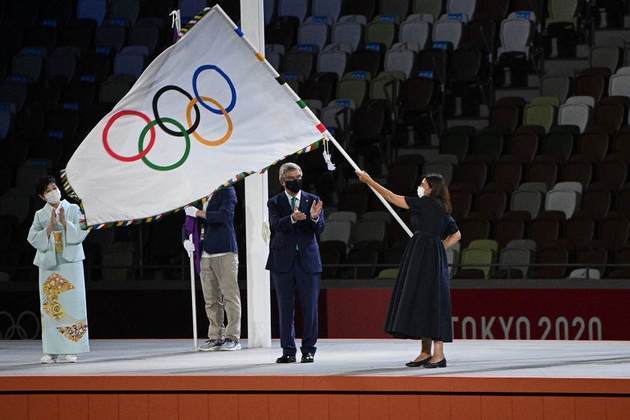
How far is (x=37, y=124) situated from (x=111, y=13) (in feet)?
9.46

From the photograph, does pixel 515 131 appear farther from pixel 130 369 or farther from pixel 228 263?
pixel 130 369

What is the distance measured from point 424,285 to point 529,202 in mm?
5532

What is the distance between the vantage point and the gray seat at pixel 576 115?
560 inches

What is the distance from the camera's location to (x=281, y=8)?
1802cm

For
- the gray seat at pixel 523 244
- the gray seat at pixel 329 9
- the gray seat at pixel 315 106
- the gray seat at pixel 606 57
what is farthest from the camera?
the gray seat at pixel 329 9

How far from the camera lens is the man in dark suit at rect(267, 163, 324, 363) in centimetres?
863

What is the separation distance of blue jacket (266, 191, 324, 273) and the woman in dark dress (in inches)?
29.9

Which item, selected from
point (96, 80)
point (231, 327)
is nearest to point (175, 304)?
point (231, 327)

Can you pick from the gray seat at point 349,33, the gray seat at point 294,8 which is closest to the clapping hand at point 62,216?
the gray seat at point 349,33

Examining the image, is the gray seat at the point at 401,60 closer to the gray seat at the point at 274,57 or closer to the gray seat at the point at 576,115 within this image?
the gray seat at the point at 274,57

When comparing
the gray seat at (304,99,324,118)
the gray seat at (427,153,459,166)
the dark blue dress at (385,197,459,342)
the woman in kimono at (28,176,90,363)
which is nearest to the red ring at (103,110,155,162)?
the woman in kimono at (28,176,90,363)

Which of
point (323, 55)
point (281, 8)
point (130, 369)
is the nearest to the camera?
point (130, 369)

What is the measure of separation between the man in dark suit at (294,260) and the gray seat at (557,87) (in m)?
6.78

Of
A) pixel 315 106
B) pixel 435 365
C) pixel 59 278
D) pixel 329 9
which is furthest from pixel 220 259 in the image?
pixel 329 9
